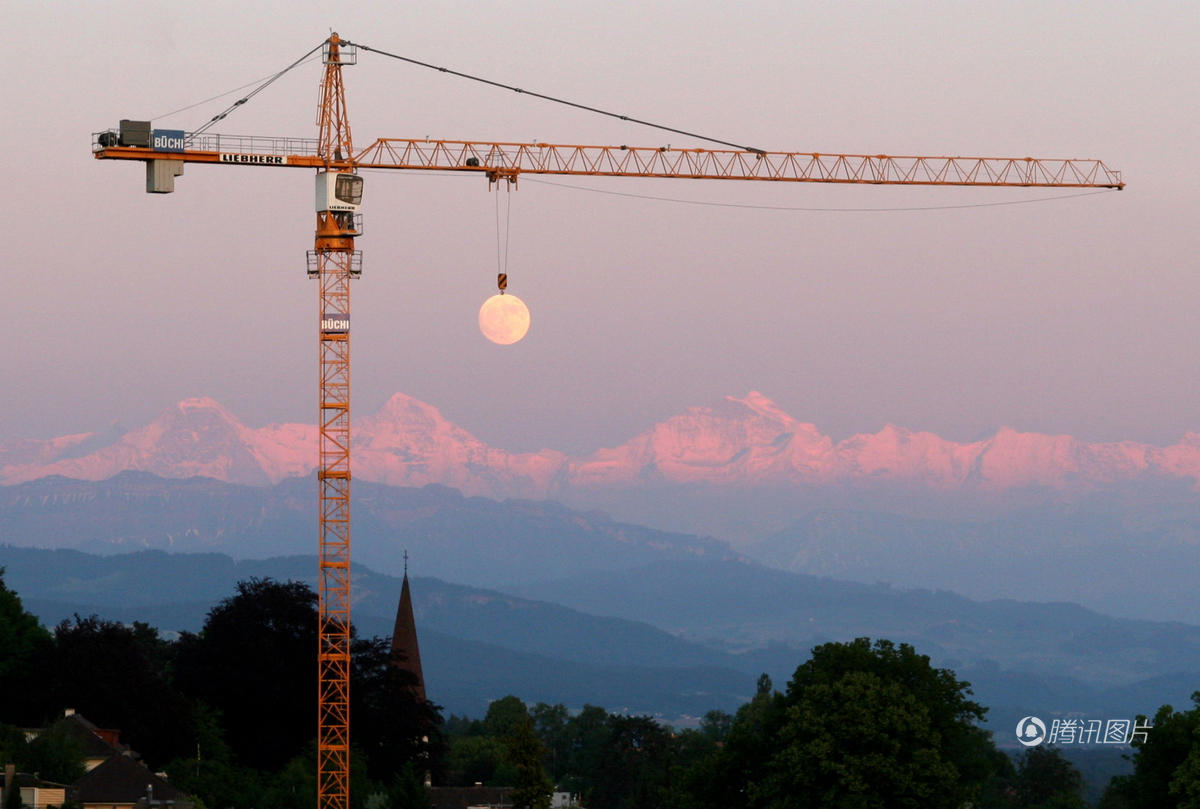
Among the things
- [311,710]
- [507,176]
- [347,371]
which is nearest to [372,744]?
[311,710]

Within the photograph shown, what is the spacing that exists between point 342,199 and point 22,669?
37610mm

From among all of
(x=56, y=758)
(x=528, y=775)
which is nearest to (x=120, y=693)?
(x=56, y=758)

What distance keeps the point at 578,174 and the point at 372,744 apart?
42.1m

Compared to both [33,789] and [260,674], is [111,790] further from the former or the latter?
[260,674]

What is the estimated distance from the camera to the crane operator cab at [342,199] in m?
121

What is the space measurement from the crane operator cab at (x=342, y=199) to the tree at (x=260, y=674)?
104 ft

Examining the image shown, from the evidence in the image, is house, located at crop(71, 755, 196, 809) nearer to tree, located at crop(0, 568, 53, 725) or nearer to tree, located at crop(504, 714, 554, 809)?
tree, located at crop(0, 568, 53, 725)

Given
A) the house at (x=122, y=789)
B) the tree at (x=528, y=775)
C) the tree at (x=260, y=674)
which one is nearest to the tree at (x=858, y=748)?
the house at (x=122, y=789)

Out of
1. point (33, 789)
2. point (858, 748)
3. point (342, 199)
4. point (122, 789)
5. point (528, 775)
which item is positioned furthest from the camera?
point (528, 775)

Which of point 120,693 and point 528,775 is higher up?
point 120,693

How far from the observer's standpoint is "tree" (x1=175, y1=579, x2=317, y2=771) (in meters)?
135

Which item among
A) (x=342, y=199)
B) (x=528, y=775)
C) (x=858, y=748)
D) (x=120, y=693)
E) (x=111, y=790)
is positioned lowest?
(x=111, y=790)

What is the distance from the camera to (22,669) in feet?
427

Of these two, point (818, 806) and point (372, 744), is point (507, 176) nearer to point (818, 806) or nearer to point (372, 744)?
point (372, 744)
